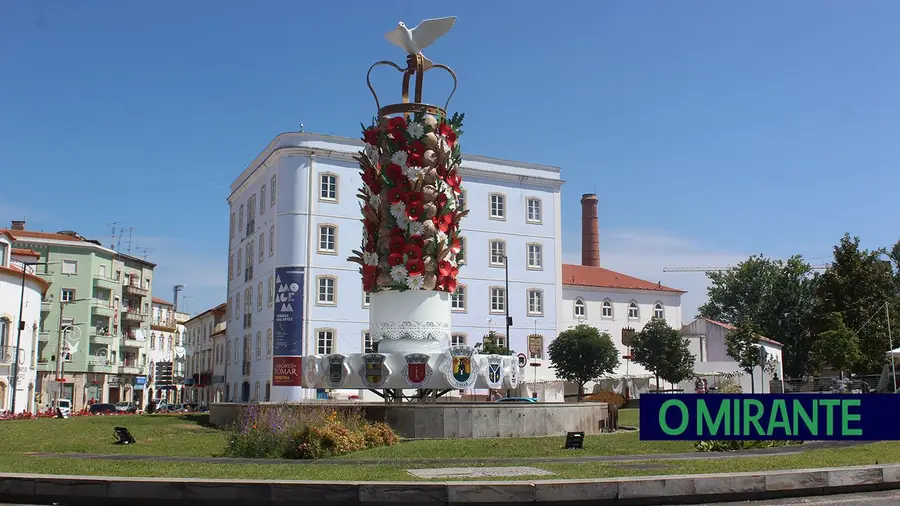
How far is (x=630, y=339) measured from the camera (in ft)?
212

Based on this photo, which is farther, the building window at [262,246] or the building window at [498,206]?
the building window at [498,206]

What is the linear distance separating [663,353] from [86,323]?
170ft

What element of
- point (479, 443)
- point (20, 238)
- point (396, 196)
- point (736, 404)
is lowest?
point (479, 443)

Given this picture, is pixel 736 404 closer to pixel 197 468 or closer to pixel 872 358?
pixel 197 468

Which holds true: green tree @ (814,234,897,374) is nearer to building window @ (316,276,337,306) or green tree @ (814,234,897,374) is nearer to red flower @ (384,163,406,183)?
building window @ (316,276,337,306)

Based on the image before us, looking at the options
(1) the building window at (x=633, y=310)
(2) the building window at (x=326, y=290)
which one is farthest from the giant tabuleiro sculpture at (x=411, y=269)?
(1) the building window at (x=633, y=310)

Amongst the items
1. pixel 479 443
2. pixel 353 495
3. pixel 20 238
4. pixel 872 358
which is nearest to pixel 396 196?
pixel 479 443

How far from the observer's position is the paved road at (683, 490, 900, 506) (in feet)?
40.0

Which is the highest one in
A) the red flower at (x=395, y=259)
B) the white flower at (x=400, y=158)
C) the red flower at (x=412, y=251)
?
the white flower at (x=400, y=158)

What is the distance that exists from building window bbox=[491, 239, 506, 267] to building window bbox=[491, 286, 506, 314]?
1.81 meters

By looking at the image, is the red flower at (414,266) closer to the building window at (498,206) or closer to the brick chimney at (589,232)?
the building window at (498,206)

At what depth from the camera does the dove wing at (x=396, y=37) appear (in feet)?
107

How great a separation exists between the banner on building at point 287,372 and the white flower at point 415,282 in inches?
977

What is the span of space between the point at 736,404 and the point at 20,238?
3113 inches
